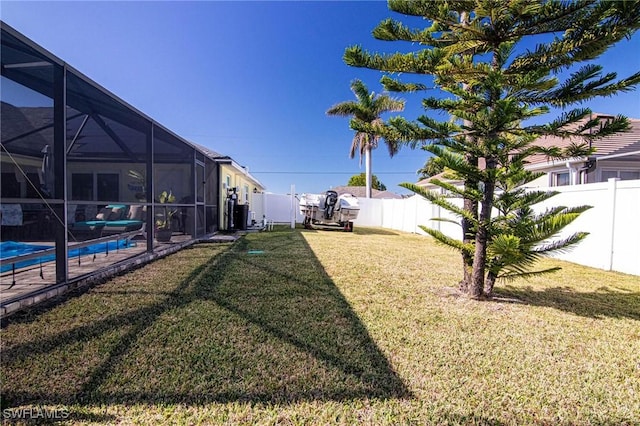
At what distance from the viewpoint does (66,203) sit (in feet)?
12.4

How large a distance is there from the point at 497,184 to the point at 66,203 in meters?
5.69

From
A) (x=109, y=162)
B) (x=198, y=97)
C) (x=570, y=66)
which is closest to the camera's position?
(x=570, y=66)

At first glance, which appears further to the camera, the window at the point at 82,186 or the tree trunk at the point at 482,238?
the window at the point at 82,186

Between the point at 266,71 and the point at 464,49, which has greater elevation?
the point at 266,71

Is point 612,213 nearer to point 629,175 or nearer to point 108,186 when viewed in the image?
point 629,175

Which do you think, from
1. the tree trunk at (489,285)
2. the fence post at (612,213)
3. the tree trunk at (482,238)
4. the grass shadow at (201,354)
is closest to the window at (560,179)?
the fence post at (612,213)

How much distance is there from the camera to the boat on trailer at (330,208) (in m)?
13.7

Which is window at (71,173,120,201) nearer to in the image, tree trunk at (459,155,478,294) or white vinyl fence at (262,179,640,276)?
tree trunk at (459,155,478,294)

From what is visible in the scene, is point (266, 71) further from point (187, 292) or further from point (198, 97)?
point (187, 292)

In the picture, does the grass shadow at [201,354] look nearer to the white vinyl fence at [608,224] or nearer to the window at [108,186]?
the window at [108,186]

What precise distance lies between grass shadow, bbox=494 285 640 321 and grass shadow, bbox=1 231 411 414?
2756 millimetres

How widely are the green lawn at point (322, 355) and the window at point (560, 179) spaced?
25.2 feet

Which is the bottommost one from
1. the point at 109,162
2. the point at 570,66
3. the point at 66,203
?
the point at 66,203

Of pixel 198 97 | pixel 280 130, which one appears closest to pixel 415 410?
pixel 198 97
